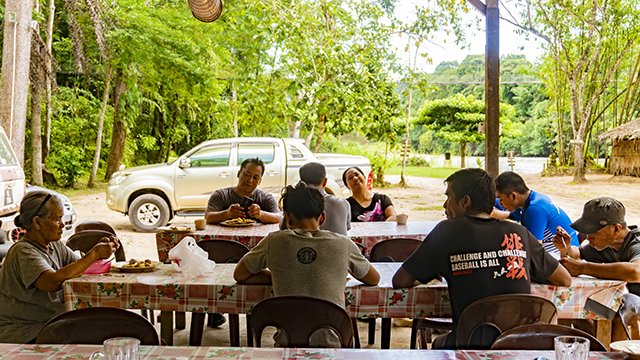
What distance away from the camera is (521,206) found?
4.72 m

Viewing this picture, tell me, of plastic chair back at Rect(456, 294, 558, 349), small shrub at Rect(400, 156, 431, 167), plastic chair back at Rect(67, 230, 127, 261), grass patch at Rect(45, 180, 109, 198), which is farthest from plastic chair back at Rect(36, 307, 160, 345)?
small shrub at Rect(400, 156, 431, 167)

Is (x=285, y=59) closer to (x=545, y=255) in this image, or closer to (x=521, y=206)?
(x=521, y=206)

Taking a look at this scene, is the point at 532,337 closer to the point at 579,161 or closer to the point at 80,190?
the point at 80,190

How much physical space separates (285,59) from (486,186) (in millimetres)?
9838

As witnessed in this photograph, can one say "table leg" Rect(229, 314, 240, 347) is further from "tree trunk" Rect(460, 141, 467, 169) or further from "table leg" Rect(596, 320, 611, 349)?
"tree trunk" Rect(460, 141, 467, 169)

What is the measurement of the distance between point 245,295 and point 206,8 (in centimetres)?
323

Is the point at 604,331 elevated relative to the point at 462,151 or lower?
lower

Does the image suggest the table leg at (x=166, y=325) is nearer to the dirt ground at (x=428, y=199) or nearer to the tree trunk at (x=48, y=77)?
the dirt ground at (x=428, y=199)

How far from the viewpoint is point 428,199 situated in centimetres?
1683

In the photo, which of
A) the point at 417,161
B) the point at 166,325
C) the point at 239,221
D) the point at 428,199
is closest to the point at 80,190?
the point at 428,199

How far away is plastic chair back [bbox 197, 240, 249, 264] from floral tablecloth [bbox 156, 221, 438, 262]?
19.2 inches

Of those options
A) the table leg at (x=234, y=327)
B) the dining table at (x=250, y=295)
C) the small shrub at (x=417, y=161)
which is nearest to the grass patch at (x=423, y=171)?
the small shrub at (x=417, y=161)

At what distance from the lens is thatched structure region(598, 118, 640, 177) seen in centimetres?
2138

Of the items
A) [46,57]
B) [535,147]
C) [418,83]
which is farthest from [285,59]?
[535,147]
